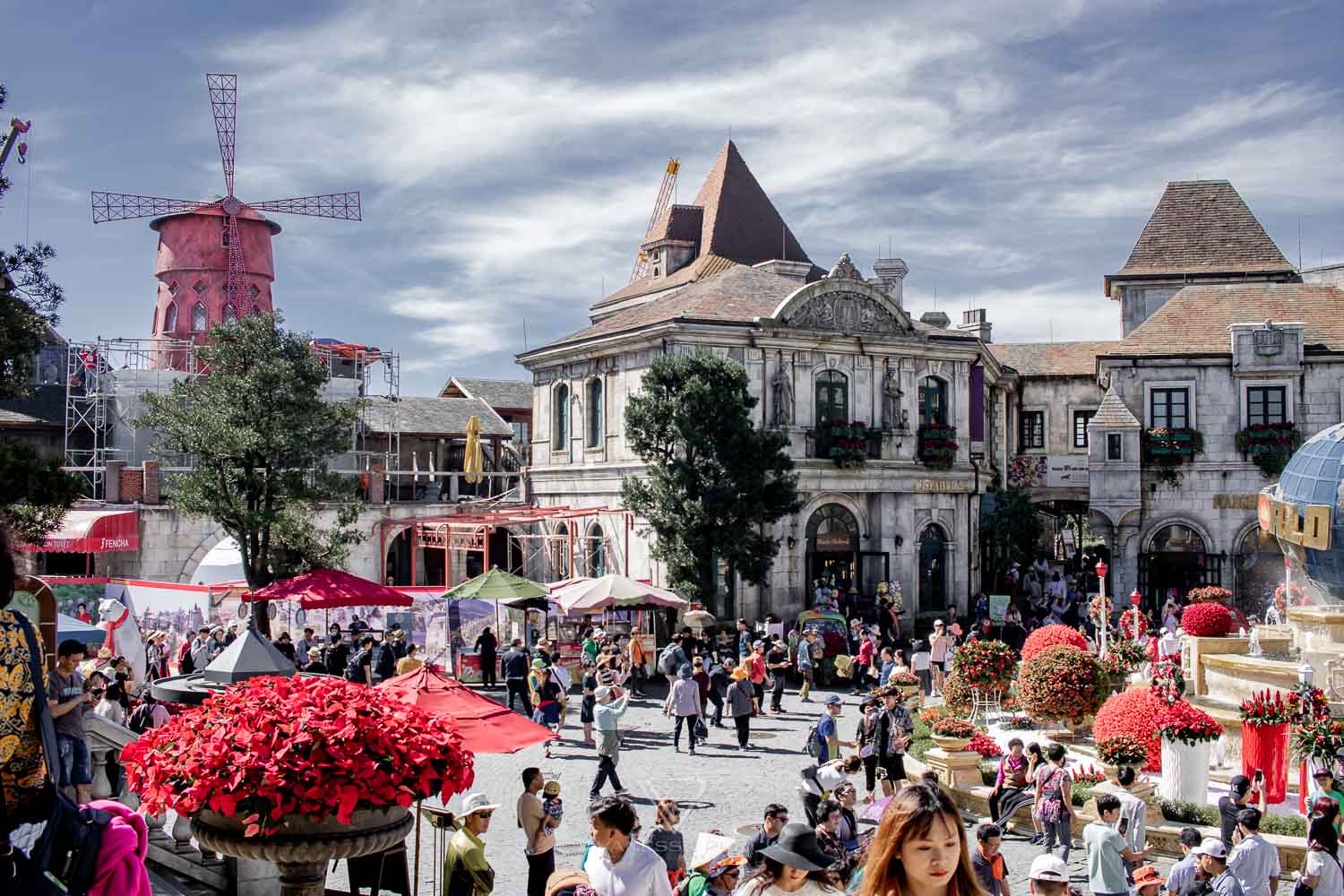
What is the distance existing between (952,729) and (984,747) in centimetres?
70

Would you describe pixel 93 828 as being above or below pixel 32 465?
below

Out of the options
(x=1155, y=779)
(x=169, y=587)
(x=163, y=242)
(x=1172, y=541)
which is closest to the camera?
(x=1155, y=779)

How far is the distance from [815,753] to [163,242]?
158 feet

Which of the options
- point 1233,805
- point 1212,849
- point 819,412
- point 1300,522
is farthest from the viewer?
point 819,412

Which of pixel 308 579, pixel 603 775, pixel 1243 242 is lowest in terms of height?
pixel 603 775

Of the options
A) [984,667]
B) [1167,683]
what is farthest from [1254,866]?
[984,667]

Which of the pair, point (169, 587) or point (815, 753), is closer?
point (815, 753)

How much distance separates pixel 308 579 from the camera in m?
26.1

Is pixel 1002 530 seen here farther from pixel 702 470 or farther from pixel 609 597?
pixel 609 597

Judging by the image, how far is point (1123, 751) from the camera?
15070 mm

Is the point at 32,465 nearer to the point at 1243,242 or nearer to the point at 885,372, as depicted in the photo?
the point at 885,372

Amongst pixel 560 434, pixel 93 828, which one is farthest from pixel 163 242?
pixel 93 828

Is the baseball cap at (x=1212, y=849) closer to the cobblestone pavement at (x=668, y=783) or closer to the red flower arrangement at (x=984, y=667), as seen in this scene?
the cobblestone pavement at (x=668, y=783)

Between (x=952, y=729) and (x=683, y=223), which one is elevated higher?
(x=683, y=223)
